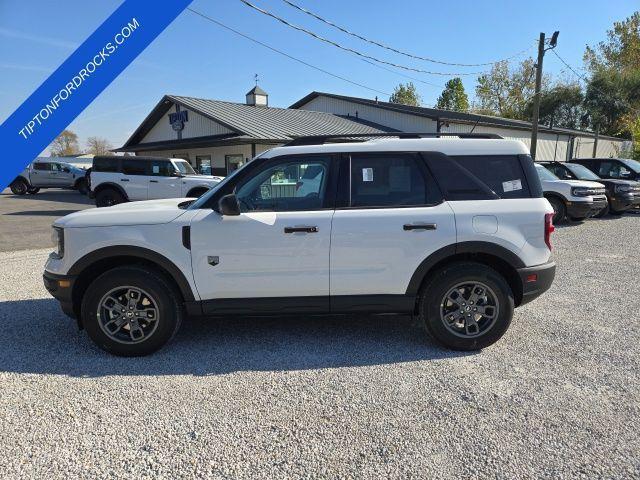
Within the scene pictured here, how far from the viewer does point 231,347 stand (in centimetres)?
405

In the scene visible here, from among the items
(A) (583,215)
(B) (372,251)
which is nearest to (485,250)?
(B) (372,251)

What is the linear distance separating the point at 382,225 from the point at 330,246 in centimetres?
48

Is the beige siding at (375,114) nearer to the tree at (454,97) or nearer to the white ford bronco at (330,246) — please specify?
the white ford bronco at (330,246)

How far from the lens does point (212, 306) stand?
12.5 feet

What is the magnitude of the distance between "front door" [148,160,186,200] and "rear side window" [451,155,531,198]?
12.3 m

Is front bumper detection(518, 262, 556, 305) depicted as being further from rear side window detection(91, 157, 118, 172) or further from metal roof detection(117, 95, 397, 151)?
metal roof detection(117, 95, 397, 151)

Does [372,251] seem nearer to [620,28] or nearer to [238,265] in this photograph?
[238,265]

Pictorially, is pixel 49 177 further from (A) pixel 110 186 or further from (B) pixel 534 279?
(B) pixel 534 279

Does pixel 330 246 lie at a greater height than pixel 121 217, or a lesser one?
lesser

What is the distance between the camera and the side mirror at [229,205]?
11.7 feet

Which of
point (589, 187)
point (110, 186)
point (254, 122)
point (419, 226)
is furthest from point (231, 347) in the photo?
point (254, 122)

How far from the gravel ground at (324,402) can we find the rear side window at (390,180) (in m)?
1.36

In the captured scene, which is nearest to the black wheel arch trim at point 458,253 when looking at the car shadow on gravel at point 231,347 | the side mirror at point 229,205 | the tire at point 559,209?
the car shadow on gravel at point 231,347

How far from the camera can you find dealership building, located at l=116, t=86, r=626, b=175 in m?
20.6
